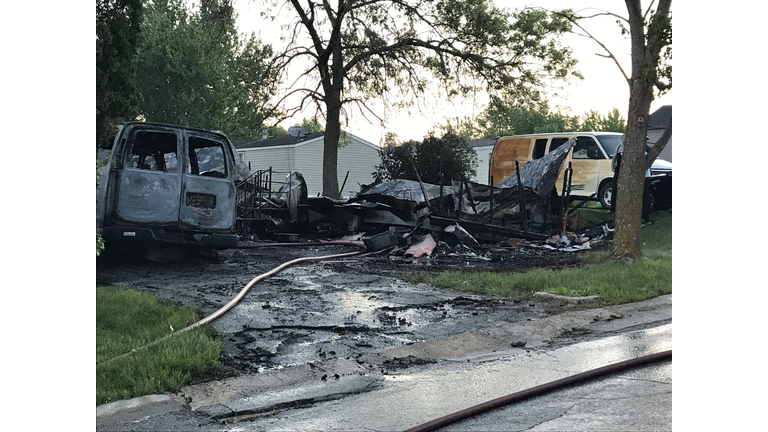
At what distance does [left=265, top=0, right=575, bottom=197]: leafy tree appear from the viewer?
894 cm

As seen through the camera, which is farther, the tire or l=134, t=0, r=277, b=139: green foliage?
the tire

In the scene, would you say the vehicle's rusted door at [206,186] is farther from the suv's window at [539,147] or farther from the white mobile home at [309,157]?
the suv's window at [539,147]

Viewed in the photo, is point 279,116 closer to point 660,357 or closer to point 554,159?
point 554,159

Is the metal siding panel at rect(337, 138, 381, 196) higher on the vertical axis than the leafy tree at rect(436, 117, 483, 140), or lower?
lower

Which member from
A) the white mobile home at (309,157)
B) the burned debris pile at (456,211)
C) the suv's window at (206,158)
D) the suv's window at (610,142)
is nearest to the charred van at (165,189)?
the suv's window at (206,158)

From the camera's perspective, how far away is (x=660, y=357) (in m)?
4.21

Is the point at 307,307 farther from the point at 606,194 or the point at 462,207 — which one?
the point at 606,194

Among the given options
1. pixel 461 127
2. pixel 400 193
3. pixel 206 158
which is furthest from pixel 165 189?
pixel 461 127

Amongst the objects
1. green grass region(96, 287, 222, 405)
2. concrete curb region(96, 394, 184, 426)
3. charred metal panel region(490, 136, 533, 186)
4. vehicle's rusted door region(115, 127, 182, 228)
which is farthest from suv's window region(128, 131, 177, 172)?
charred metal panel region(490, 136, 533, 186)

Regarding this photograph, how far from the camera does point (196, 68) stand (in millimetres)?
5891

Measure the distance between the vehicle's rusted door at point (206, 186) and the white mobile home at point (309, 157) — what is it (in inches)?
30.5

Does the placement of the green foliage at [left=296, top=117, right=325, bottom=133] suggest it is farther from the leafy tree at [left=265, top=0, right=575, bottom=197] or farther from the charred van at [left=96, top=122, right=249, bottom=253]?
the charred van at [left=96, top=122, right=249, bottom=253]

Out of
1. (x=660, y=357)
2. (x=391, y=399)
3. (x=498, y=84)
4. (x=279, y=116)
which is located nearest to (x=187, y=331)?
(x=391, y=399)

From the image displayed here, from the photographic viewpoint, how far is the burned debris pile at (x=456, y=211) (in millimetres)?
9625
